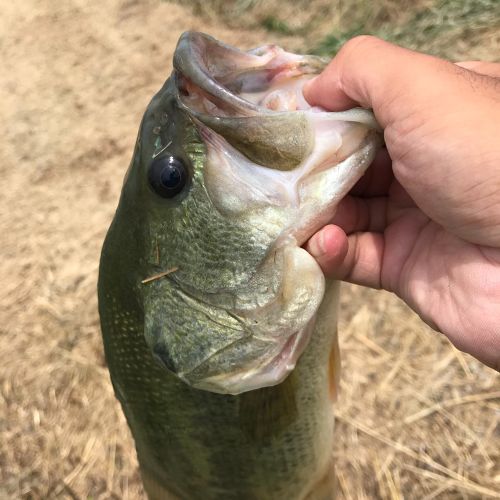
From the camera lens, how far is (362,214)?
1.54 meters

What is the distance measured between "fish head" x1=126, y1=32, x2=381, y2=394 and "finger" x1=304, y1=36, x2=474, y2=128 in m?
0.04

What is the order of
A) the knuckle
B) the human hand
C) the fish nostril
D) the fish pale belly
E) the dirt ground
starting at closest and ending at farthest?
1. the human hand
2. the knuckle
3. the fish nostril
4. the fish pale belly
5. the dirt ground

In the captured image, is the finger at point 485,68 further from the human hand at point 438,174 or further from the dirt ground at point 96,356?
the dirt ground at point 96,356

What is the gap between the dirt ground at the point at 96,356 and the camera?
2299mm

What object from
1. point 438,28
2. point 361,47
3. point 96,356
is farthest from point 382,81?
point 438,28

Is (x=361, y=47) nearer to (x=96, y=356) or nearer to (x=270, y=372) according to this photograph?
(x=270, y=372)

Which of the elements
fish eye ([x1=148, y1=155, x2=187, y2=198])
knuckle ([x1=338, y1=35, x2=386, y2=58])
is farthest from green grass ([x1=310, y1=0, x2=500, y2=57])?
fish eye ([x1=148, y1=155, x2=187, y2=198])

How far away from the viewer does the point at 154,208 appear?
49.2 inches

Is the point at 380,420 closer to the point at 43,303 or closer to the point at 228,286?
the point at 228,286

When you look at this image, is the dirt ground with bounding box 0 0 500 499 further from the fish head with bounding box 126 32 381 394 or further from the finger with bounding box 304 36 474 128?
the finger with bounding box 304 36 474 128

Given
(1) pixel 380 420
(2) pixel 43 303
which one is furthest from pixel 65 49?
(1) pixel 380 420

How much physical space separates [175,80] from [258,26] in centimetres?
314

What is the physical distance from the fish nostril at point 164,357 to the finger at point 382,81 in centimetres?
63

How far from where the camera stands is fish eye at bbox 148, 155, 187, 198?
1192 mm
